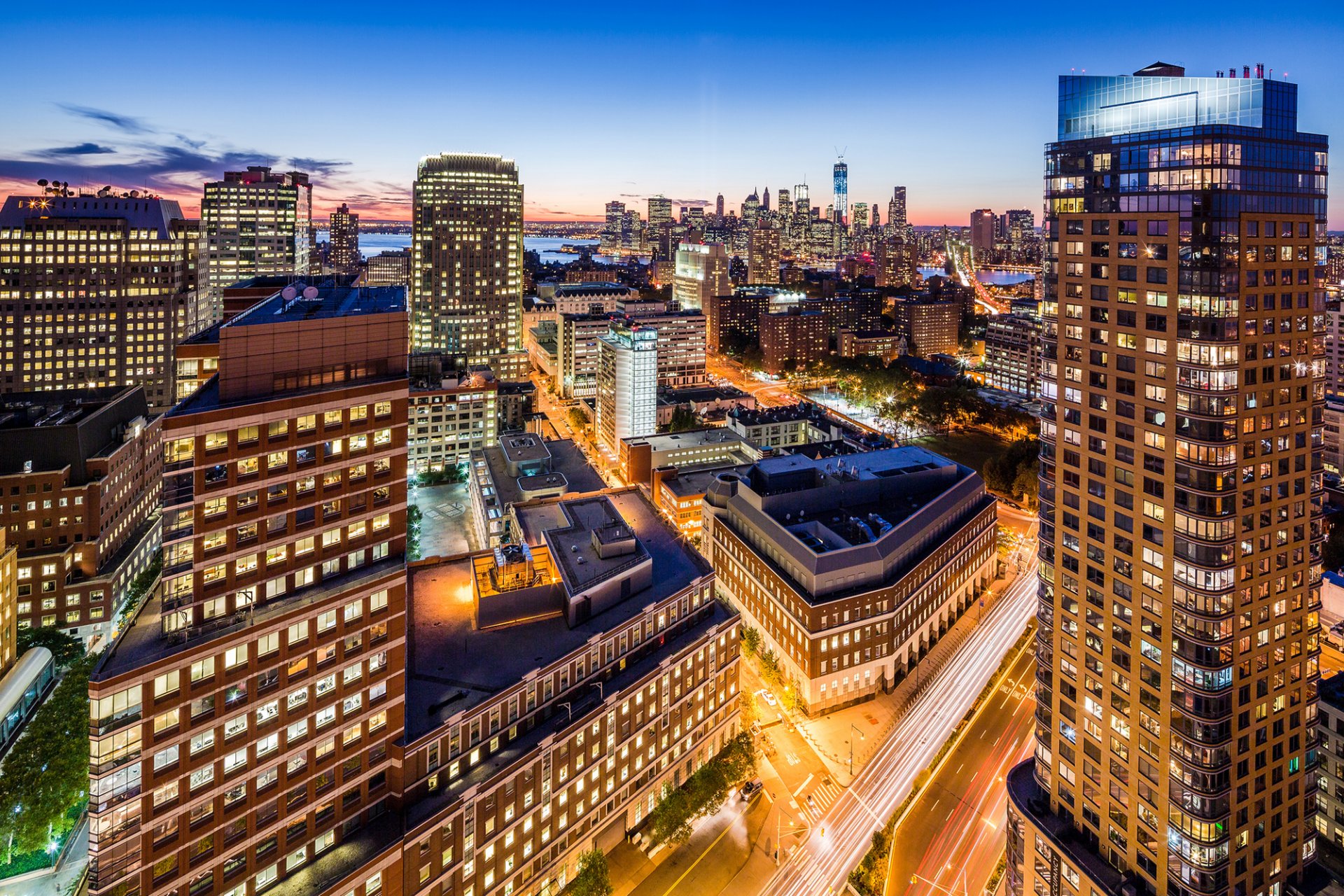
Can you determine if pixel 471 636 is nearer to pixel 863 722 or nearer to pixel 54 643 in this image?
pixel 863 722

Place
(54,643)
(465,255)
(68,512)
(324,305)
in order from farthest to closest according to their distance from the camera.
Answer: (465,255) → (68,512) → (54,643) → (324,305)

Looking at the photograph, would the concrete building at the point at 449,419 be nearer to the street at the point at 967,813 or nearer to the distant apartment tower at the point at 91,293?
the distant apartment tower at the point at 91,293

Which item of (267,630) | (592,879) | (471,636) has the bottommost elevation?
(592,879)

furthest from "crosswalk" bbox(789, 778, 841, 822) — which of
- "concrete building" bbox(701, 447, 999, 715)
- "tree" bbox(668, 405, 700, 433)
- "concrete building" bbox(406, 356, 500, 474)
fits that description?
"tree" bbox(668, 405, 700, 433)

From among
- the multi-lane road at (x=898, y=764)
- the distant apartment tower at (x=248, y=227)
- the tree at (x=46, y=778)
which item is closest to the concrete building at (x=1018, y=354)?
the multi-lane road at (x=898, y=764)

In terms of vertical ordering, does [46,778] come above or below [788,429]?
below

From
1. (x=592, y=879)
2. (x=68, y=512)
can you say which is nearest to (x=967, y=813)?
(x=592, y=879)

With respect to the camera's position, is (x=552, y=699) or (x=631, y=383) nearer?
(x=552, y=699)
